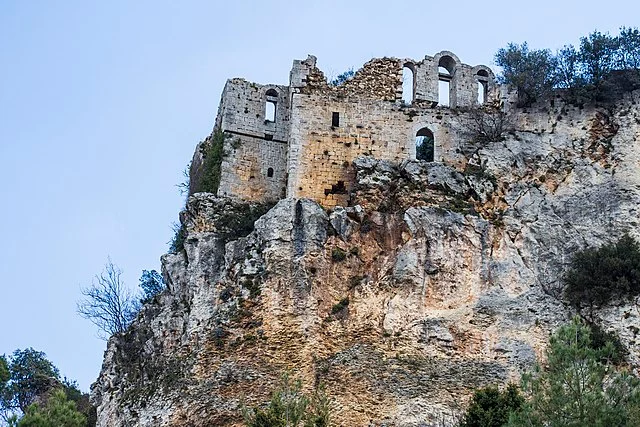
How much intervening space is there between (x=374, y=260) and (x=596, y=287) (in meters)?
6.27

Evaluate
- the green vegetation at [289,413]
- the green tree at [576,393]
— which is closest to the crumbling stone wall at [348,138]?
the green vegetation at [289,413]

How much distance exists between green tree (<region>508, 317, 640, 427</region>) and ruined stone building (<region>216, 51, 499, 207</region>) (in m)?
11.8

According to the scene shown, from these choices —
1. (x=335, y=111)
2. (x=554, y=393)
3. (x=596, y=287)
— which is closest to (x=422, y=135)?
(x=335, y=111)

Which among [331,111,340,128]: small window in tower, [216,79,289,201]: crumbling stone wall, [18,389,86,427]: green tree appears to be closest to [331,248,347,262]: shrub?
[216,79,289,201]: crumbling stone wall

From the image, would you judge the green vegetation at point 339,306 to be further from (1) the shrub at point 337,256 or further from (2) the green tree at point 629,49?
(2) the green tree at point 629,49

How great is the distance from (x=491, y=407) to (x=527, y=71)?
13.7 metres

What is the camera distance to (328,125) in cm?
3625

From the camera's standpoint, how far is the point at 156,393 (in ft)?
104

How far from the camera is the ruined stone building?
117 feet

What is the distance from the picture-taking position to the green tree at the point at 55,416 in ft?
88.3

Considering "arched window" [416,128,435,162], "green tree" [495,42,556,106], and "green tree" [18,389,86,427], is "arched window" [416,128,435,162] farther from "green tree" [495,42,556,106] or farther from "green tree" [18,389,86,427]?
"green tree" [18,389,86,427]

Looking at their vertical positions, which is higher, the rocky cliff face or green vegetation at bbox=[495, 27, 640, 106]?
green vegetation at bbox=[495, 27, 640, 106]

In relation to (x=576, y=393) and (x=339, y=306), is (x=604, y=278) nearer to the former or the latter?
(x=339, y=306)

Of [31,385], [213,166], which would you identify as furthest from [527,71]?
[31,385]
